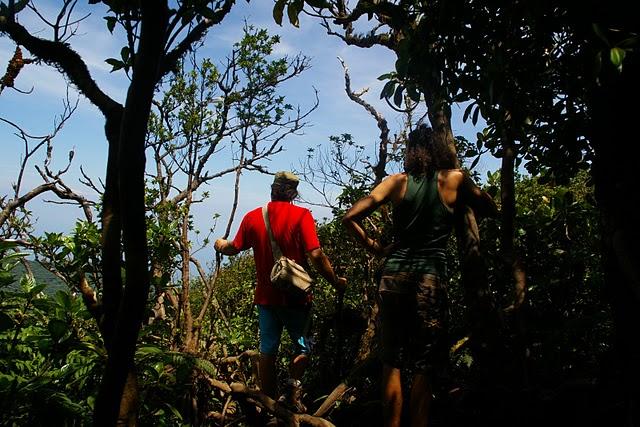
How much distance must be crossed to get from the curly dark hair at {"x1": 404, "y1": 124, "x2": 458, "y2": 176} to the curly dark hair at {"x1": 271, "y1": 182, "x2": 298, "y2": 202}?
1216 mm

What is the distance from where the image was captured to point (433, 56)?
2.83 meters

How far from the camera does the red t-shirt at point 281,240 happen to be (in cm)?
398

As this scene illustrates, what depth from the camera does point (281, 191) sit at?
13.7ft

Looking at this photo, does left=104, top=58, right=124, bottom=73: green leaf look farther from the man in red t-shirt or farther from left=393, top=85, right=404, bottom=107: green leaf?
the man in red t-shirt

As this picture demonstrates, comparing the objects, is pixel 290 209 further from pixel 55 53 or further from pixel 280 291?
pixel 55 53

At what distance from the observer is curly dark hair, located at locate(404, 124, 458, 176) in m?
3.21

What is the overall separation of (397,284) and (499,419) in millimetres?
1495

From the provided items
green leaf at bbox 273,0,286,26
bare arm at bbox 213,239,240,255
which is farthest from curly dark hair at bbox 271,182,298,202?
green leaf at bbox 273,0,286,26

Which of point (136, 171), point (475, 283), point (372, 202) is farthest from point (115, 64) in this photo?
point (475, 283)

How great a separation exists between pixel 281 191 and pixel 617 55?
272 centimetres

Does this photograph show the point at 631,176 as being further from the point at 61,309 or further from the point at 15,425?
the point at 15,425

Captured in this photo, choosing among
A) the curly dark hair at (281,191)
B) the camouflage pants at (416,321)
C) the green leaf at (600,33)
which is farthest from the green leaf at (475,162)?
the green leaf at (600,33)

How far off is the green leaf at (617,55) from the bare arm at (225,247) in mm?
3009

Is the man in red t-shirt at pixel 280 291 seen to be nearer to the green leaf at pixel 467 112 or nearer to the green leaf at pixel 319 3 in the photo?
the green leaf at pixel 467 112
